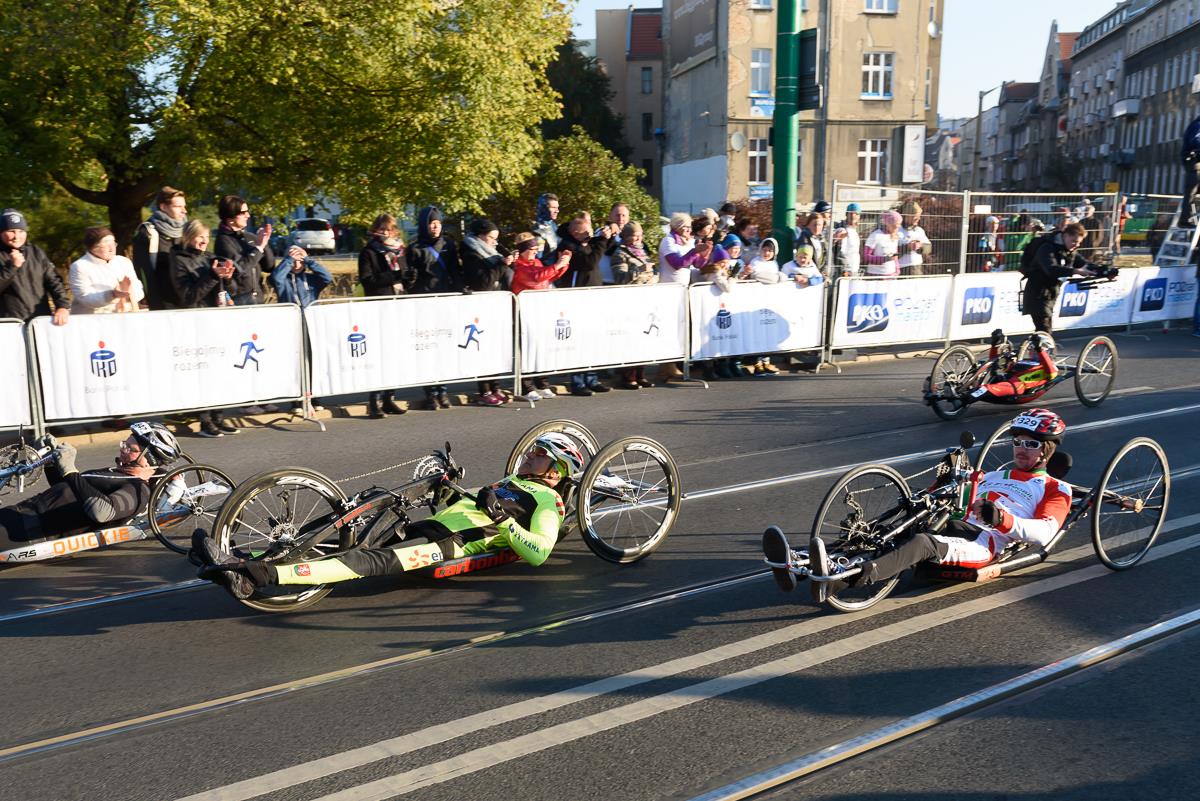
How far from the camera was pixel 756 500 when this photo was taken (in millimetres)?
8195

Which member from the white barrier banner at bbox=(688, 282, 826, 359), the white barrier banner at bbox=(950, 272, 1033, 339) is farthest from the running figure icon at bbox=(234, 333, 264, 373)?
the white barrier banner at bbox=(950, 272, 1033, 339)

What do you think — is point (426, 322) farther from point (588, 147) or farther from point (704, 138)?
point (704, 138)

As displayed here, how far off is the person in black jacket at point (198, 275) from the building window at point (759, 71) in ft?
138

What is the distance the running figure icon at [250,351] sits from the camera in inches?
419

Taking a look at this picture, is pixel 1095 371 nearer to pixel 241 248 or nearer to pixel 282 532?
pixel 241 248

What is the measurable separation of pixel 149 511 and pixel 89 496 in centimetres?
36

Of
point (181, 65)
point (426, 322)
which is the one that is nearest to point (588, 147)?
point (181, 65)

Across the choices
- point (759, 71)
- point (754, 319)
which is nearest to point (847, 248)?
Result: point (754, 319)

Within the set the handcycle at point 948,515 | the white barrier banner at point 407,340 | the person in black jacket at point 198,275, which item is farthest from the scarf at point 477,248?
the handcycle at point 948,515

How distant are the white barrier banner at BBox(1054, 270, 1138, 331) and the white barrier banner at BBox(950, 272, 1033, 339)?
88cm

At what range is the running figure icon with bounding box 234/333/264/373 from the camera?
10633 millimetres

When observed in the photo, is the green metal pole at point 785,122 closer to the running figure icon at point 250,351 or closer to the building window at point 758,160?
the running figure icon at point 250,351

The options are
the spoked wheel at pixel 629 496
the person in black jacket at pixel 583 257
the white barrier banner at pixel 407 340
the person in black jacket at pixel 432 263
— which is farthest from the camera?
the person in black jacket at pixel 583 257

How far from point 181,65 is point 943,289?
467 inches
